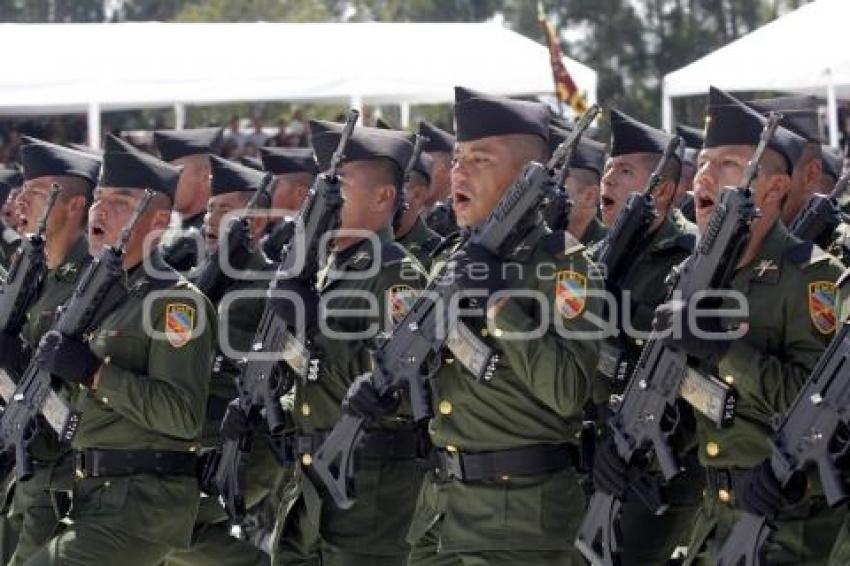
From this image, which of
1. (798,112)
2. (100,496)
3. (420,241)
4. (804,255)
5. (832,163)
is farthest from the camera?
(832,163)

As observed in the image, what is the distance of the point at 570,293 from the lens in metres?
6.37

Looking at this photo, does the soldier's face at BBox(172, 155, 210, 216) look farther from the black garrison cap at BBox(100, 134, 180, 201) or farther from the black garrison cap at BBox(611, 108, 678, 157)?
the black garrison cap at BBox(611, 108, 678, 157)

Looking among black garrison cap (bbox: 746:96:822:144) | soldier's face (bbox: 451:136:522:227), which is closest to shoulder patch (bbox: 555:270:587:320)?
soldier's face (bbox: 451:136:522:227)

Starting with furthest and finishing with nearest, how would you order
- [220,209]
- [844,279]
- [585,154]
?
[220,209], [585,154], [844,279]

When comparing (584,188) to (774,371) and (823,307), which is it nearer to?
(823,307)

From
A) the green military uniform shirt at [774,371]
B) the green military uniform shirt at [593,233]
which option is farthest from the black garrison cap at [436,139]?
the green military uniform shirt at [774,371]

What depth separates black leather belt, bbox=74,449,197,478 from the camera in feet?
24.5

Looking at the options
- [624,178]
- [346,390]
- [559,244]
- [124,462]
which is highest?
[559,244]

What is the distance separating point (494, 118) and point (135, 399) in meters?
1.76

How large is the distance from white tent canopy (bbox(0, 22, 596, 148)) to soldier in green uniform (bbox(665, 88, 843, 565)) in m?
11.9

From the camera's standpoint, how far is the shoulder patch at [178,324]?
7363mm

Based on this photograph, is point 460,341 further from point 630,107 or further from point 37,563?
point 630,107

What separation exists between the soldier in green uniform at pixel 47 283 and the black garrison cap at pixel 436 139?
2438 mm

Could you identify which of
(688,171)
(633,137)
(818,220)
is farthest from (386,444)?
(688,171)
